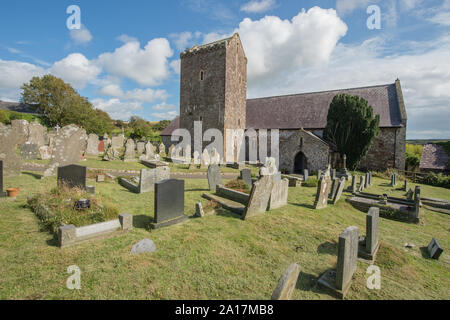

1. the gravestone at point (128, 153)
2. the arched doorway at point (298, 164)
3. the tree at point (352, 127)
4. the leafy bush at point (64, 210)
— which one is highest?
the tree at point (352, 127)

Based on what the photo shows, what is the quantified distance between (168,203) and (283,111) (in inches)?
892

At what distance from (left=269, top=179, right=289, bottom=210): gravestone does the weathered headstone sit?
4206 millimetres

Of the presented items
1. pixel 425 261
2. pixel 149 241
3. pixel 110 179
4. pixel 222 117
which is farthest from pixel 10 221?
pixel 222 117

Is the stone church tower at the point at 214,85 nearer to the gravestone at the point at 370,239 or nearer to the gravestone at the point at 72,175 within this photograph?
the gravestone at the point at 72,175

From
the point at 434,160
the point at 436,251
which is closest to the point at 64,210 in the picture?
the point at 436,251

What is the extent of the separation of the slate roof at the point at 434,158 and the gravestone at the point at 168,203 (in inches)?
943

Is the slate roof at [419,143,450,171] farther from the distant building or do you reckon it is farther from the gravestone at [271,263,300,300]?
the gravestone at [271,263,300,300]

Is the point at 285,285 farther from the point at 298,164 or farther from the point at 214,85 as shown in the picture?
the point at 214,85

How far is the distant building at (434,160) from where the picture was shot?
1864cm

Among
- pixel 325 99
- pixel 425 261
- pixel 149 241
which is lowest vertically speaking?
pixel 425 261

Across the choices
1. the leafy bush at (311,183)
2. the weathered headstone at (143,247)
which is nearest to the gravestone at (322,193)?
the leafy bush at (311,183)
